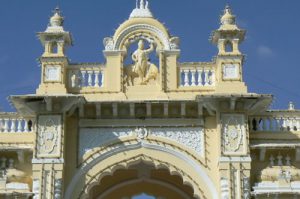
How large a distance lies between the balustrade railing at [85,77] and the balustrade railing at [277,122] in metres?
3.56

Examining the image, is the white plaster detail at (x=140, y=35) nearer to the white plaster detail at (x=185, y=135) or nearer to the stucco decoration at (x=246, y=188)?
the white plaster detail at (x=185, y=135)

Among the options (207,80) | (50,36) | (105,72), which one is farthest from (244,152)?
(50,36)

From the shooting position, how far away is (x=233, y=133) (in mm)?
19875

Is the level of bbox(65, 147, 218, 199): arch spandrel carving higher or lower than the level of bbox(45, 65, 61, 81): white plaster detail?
lower

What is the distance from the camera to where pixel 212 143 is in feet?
65.6

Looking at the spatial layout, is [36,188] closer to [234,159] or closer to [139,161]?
[139,161]

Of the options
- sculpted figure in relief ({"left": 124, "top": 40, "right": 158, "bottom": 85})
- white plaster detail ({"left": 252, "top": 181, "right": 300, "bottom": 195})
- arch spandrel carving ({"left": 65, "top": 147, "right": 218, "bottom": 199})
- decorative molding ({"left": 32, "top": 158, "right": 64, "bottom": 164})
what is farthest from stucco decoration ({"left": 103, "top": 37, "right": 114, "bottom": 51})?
white plaster detail ({"left": 252, "top": 181, "right": 300, "bottom": 195})

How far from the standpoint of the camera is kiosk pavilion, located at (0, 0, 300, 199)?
19656mm

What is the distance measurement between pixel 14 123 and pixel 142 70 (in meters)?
3.16

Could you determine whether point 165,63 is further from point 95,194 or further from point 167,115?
point 95,194

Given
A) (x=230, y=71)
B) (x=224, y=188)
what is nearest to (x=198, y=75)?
(x=230, y=71)

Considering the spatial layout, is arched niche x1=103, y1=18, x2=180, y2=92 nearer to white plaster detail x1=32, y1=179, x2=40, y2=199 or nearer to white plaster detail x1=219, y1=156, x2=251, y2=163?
white plaster detail x1=219, y1=156, x2=251, y2=163

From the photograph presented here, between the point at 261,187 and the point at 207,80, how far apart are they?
284cm

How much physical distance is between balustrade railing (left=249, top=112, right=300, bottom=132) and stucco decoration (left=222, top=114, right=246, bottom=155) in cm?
61
